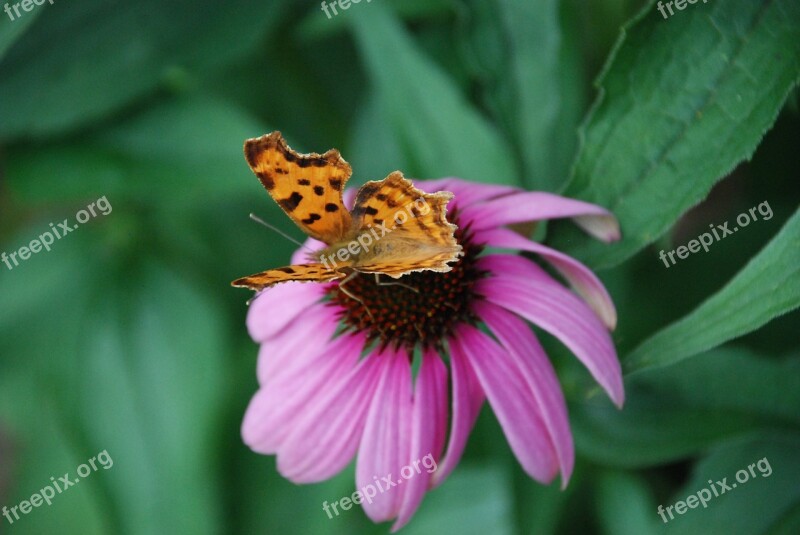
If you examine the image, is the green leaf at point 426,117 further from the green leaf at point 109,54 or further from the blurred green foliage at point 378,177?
the green leaf at point 109,54

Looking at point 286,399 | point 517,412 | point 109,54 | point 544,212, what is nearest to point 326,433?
point 286,399

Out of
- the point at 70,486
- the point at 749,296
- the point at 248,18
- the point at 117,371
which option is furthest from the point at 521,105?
the point at 70,486

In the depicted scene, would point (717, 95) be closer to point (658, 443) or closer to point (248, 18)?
point (658, 443)

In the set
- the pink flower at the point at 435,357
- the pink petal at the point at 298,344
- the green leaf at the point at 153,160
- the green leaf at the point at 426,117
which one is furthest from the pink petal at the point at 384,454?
the green leaf at the point at 153,160

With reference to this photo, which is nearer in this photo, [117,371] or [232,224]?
[117,371]

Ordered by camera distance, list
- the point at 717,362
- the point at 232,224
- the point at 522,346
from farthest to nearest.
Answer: the point at 232,224 → the point at 717,362 → the point at 522,346

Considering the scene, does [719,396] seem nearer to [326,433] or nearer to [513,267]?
[513,267]

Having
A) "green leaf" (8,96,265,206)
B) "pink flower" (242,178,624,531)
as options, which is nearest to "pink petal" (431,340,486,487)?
"pink flower" (242,178,624,531)
